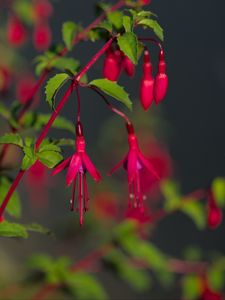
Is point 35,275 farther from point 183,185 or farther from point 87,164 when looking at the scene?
point 183,185

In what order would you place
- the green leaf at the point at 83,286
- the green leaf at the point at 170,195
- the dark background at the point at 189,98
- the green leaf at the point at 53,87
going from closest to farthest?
1. the green leaf at the point at 53,87
2. the green leaf at the point at 83,286
3. the green leaf at the point at 170,195
4. the dark background at the point at 189,98

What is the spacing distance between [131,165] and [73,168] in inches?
3.2

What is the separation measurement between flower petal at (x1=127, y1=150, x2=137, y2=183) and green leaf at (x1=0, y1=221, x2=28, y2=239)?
0.57 ft

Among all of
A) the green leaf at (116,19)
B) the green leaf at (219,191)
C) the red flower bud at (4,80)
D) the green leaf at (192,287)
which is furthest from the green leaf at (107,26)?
the red flower bud at (4,80)

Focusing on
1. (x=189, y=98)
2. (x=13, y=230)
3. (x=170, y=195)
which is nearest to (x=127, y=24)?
(x=13, y=230)

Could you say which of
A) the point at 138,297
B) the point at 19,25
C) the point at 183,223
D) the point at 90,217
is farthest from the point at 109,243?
the point at 183,223

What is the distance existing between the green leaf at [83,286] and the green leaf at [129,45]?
0.68 m

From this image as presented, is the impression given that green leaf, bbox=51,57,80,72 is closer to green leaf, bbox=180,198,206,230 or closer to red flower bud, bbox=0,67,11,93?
green leaf, bbox=180,198,206,230

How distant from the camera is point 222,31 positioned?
3039 mm

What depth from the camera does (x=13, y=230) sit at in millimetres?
877

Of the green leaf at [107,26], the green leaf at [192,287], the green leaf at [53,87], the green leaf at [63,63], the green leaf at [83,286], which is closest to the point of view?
the green leaf at [53,87]

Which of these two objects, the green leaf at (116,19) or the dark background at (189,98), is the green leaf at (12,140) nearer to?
the green leaf at (116,19)

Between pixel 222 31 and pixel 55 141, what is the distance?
89.8 inches

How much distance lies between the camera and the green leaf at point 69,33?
1.04 meters
